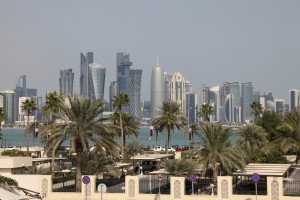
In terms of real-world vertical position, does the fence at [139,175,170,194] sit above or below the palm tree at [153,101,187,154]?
below

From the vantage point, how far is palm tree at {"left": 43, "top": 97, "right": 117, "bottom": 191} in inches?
1734

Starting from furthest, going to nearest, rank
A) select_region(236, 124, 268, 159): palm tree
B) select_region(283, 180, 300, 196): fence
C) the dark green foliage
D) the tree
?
select_region(236, 124, 268, 159): palm tree → select_region(283, 180, 300, 196): fence → the tree → the dark green foliage

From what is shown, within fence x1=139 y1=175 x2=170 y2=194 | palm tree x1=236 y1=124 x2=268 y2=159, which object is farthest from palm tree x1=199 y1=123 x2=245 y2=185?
palm tree x1=236 y1=124 x2=268 y2=159

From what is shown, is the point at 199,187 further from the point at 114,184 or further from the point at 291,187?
the point at 291,187

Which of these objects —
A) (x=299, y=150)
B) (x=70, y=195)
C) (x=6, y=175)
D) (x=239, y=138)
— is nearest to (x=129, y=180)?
(x=70, y=195)

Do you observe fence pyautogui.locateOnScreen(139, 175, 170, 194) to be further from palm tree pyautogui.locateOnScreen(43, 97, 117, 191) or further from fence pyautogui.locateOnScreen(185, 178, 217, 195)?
palm tree pyautogui.locateOnScreen(43, 97, 117, 191)

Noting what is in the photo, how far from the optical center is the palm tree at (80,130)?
44034 mm

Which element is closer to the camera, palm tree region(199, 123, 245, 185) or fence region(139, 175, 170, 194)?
palm tree region(199, 123, 245, 185)

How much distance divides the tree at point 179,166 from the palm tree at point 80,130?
436 centimetres

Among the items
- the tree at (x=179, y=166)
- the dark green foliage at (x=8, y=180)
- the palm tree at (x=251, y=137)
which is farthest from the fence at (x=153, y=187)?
the palm tree at (x=251, y=137)

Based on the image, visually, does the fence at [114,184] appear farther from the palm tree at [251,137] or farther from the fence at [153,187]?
the palm tree at [251,137]

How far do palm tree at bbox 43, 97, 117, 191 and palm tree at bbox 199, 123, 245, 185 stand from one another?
662 centimetres

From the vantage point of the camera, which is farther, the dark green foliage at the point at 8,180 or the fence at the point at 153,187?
the fence at the point at 153,187

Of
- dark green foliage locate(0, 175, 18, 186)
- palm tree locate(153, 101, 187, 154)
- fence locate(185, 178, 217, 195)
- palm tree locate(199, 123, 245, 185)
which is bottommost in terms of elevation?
fence locate(185, 178, 217, 195)
